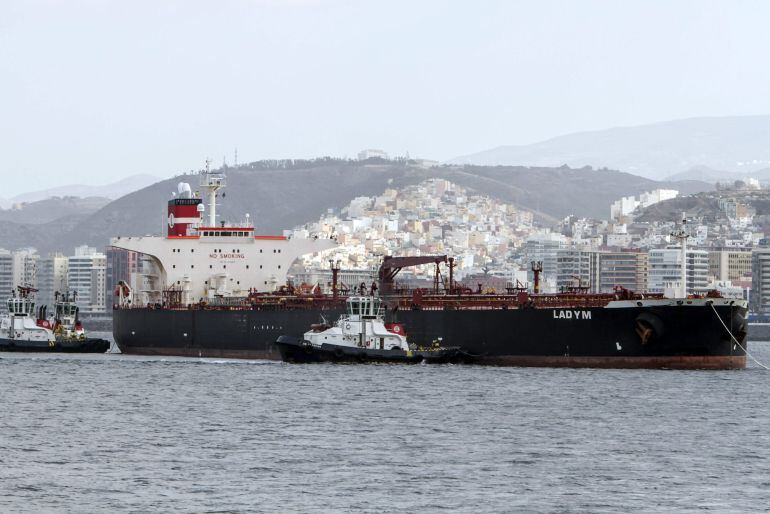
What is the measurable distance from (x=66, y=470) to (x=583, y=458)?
1177 centimetres

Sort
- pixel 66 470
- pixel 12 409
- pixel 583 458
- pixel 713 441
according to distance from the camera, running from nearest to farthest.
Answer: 1. pixel 66 470
2. pixel 583 458
3. pixel 713 441
4. pixel 12 409

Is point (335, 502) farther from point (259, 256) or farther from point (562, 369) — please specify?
point (259, 256)

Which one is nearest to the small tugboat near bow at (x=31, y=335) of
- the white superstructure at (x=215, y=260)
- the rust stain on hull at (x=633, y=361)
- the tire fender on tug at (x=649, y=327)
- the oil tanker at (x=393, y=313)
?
the oil tanker at (x=393, y=313)

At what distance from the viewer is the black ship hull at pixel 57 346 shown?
268ft

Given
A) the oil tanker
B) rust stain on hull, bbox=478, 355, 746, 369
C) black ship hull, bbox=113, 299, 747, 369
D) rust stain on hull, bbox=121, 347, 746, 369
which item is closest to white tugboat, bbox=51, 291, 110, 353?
the oil tanker

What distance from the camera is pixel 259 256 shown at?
275 ft

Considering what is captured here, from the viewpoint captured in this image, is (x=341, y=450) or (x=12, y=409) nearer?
(x=341, y=450)

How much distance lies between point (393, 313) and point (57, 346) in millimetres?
20738

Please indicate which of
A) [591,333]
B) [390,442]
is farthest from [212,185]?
[390,442]

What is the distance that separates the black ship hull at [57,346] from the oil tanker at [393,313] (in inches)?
83.2

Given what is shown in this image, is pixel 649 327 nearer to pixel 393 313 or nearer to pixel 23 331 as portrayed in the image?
pixel 393 313

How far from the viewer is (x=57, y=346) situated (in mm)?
82625

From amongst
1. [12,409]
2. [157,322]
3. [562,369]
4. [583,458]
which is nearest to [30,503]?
[583,458]

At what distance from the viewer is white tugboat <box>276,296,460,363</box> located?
2601 inches
